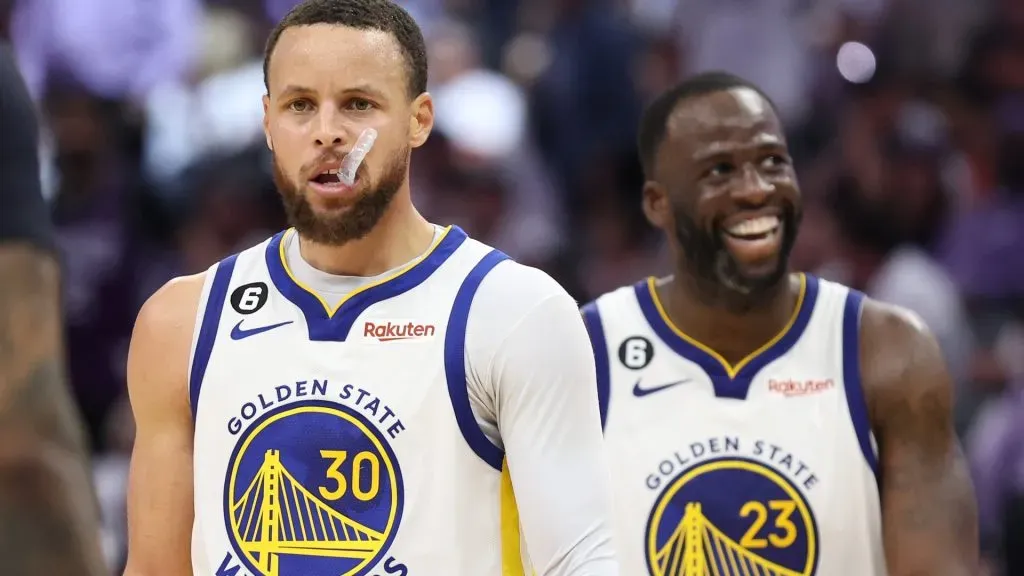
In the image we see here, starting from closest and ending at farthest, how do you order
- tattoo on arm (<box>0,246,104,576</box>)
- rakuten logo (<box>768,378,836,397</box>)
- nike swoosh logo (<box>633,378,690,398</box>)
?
tattoo on arm (<box>0,246,104,576</box>) → rakuten logo (<box>768,378,836,397</box>) → nike swoosh logo (<box>633,378,690,398</box>)

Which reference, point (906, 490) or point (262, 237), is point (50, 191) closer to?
point (262, 237)

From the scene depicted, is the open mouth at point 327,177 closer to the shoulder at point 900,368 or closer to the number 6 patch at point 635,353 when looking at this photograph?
the number 6 patch at point 635,353

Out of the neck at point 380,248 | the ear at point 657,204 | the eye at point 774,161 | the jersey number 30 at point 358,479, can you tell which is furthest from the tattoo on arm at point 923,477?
the jersey number 30 at point 358,479

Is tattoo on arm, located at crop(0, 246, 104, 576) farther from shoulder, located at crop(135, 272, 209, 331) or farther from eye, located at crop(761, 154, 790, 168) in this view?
eye, located at crop(761, 154, 790, 168)

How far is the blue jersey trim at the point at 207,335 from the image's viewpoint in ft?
13.3

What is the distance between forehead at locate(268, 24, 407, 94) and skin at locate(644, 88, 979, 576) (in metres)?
1.39

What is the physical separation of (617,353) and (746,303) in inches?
15.0

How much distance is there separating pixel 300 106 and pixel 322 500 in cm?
84

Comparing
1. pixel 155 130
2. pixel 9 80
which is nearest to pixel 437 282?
pixel 9 80

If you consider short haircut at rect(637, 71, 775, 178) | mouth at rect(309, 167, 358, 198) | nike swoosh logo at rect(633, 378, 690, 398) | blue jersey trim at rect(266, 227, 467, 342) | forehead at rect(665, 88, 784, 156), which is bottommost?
blue jersey trim at rect(266, 227, 467, 342)

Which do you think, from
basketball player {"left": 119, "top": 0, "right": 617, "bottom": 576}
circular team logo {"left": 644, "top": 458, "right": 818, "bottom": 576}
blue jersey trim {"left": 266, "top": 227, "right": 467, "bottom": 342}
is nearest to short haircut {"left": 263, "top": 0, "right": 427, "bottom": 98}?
basketball player {"left": 119, "top": 0, "right": 617, "bottom": 576}

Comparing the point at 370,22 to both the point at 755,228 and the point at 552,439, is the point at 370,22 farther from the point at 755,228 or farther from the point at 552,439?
the point at 755,228

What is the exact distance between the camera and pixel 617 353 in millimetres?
5145

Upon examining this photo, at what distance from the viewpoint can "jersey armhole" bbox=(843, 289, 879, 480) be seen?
15.9 feet
